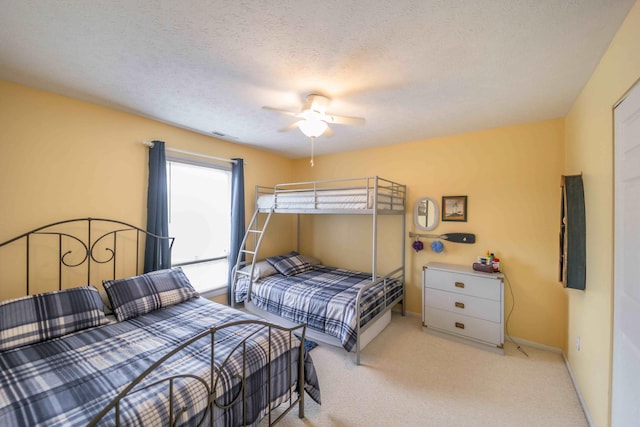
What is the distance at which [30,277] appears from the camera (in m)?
2.15

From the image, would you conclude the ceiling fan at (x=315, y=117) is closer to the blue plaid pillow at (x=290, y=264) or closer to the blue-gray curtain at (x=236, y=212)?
the blue-gray curtain at (x=236, y=212)

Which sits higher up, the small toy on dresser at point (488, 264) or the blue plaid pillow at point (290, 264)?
the small toy on dresser at point (488, 264)

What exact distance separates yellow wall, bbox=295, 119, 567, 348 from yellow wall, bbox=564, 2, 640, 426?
0.64 m

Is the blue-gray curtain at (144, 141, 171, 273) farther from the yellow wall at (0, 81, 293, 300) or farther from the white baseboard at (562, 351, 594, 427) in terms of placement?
the white baseboard at (562, 351, 594, 427)

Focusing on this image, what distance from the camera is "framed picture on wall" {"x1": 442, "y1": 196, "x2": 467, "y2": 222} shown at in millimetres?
3199

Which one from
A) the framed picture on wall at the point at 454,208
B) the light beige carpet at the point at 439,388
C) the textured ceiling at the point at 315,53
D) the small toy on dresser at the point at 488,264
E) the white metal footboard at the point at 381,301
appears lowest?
the light beige carpet at the point at 439,388

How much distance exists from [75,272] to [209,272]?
146 cm

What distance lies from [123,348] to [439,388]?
2.49m

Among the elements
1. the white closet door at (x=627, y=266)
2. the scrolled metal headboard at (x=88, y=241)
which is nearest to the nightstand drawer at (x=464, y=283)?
the white closet door at (x=627, y=266)

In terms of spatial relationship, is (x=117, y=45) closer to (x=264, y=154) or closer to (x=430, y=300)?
(x=264, y=154)

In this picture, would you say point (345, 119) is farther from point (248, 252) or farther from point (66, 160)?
point (66, 160)

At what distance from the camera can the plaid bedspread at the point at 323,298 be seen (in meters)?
2.60

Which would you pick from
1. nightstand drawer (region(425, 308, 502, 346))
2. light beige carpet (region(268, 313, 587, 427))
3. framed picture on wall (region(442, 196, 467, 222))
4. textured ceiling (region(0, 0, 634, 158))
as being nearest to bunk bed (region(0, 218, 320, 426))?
light beige carpet (region(268, 313, 587, 427))

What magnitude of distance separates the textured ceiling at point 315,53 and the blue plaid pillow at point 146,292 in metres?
1.71
